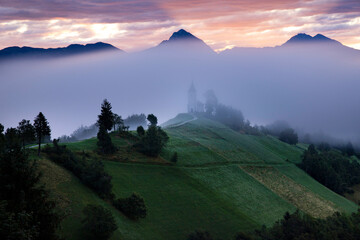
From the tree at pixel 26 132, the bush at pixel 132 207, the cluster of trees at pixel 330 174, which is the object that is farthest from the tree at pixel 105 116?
the cluster of trees at pixel 330 174

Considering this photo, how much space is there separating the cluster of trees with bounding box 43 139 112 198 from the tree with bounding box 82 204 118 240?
10967 mm

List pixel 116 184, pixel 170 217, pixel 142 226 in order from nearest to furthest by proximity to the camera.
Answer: pixel 142 226 < pixel 170 217 < pixel 116 184

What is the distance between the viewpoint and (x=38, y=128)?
65.5 m

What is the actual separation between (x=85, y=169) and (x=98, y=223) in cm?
1694

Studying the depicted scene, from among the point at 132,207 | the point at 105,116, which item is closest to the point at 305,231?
the point at 132,207

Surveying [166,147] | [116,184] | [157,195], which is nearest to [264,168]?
[166,147]

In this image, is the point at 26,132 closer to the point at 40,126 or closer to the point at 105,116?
the point at 40,126

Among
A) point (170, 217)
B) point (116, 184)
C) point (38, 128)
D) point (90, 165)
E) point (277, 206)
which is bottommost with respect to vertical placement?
point (277, 206)

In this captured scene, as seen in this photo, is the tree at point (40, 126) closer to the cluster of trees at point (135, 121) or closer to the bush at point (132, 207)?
the bush at point (132, 207)

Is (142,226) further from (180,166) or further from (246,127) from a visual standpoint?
(246,127)

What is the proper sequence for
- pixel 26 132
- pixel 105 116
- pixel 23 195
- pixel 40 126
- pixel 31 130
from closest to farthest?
pixel 23 195, pixel 26 132, pixel 31 130, pixel 40 126, pixel 105 116

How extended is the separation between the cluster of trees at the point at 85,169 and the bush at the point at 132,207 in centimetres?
276

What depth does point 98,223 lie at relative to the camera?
42.9 meters

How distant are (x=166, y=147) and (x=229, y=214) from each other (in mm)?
32017
